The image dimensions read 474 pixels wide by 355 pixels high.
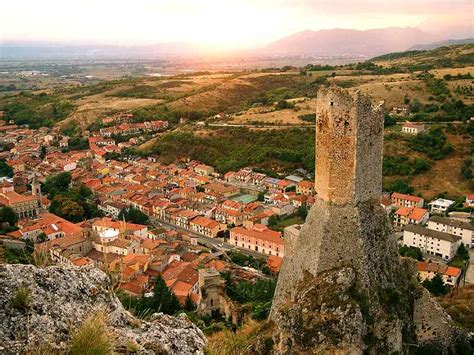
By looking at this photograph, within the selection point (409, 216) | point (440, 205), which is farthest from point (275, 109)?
point (409, 216)

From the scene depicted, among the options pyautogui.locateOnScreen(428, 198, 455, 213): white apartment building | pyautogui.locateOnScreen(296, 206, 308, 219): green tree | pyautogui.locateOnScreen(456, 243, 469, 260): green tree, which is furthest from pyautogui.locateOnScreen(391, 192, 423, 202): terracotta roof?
pyautogui.locateOnScreen(296, 206, 308, 219): green tree

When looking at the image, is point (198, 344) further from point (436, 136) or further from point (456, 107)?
point (456, 107)

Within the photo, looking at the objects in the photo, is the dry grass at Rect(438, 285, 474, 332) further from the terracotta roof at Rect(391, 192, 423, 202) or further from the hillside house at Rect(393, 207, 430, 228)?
the terracotta roof at Rect(391, 192, 423, 202)

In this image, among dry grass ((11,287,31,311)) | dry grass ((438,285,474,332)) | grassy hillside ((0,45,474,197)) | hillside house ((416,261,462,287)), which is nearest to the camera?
dry grass ((11,287,31,311))

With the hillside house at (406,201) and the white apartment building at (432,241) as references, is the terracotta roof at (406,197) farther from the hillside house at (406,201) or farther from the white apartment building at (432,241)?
the white apartment building at (432,241)

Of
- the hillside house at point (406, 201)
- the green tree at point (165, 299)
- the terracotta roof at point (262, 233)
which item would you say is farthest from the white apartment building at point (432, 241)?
the green tree at point (165, 299)

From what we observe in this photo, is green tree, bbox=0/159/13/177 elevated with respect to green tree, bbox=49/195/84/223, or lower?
elevated

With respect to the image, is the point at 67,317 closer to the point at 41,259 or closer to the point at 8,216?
the point at 41,259
